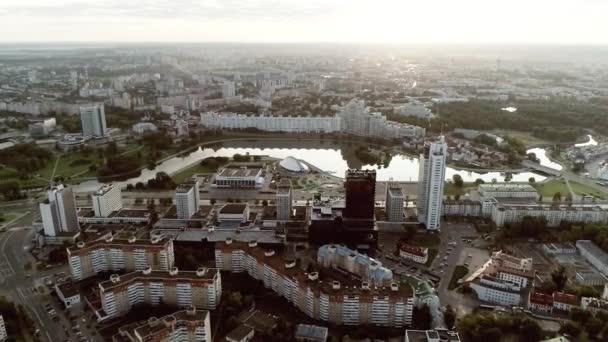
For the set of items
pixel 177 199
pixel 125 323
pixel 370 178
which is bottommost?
pixel 125 323

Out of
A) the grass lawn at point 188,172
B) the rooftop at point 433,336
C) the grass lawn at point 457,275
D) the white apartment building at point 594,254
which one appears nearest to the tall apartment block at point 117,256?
the rooftop at point 433,336

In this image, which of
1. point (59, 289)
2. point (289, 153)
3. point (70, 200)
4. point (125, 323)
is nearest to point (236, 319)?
point (125, 323)

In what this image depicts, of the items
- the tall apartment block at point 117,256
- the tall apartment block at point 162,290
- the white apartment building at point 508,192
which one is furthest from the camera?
the white apartment building at point 508,192

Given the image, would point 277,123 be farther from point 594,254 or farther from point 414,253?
point 594,254

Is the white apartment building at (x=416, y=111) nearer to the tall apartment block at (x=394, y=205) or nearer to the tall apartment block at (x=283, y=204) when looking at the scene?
the tall apartment block at (x=394, y=205)

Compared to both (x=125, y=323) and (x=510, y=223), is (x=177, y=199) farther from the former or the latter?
(x=510, y=223)

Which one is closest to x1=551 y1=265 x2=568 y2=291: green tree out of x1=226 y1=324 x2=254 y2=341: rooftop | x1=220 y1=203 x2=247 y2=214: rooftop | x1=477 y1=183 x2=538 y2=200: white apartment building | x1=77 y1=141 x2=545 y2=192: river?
x1=477 y1=183 x2=538 y2=200: white apartment building

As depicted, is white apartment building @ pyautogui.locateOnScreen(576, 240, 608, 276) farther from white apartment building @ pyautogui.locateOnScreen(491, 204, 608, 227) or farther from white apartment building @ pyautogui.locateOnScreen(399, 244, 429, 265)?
white apartment building @ pyautogui.locateOnScreen(399, 244, 429, 265)
